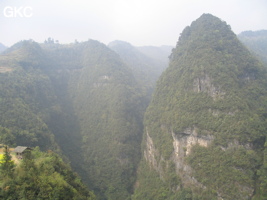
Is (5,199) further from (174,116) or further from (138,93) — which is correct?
(138,93)

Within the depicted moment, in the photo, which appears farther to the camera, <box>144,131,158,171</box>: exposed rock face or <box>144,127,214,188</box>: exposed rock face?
<box>144,131,158,171</box>: exposed rock face

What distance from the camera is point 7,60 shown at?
284ft

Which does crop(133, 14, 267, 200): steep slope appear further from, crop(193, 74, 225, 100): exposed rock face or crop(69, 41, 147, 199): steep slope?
crop(69, 41, 147, 199): steep slope

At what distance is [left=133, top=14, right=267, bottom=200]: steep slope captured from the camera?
132 ft

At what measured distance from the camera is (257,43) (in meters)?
118

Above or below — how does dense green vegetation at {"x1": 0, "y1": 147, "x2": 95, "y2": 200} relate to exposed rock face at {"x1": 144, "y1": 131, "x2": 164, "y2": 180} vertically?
above

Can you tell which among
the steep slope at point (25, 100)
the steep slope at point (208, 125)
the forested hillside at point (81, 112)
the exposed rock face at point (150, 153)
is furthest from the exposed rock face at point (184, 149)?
the steep slope at point (25, 100)

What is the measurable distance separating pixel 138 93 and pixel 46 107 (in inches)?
1536

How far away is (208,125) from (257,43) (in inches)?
3733

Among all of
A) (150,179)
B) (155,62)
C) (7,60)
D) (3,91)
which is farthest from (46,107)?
(155,62)

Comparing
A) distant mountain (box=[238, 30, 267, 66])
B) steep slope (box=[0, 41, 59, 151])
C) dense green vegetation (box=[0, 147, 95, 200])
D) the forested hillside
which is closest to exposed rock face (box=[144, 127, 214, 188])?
the forested hillside

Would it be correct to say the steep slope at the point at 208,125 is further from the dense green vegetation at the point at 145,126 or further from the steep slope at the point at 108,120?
the steep slope at the point at 108,120

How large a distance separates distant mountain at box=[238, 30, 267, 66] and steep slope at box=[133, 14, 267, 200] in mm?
33413

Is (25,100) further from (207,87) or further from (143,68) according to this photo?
(143,68)
